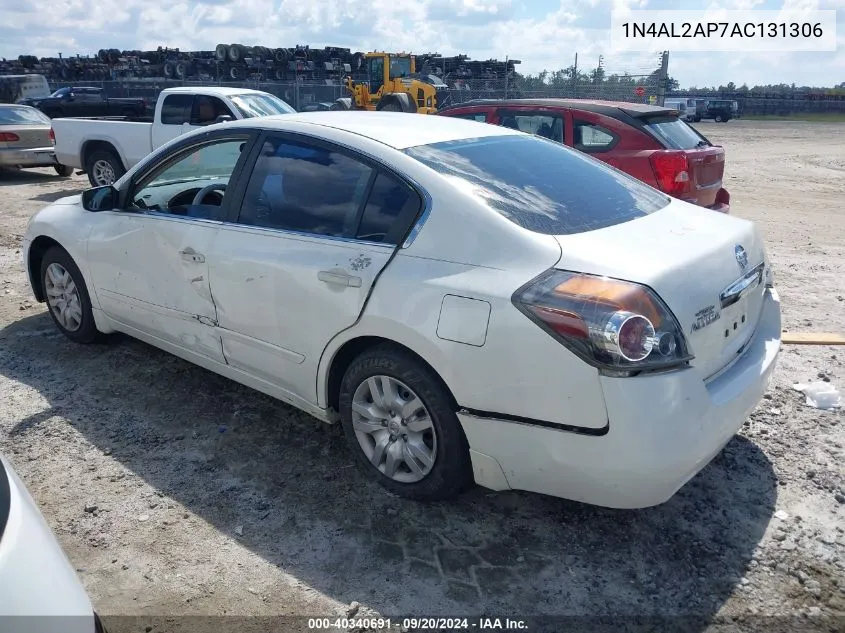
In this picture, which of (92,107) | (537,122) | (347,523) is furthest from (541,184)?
(92,107)

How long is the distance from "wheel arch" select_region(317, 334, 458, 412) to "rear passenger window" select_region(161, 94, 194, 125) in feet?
27.7

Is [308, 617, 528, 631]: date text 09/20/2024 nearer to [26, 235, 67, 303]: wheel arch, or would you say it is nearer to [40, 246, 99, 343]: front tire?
[40, 246, 99, 343]: front tire

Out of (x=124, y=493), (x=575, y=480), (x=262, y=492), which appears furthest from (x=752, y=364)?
(x=124, y=493)

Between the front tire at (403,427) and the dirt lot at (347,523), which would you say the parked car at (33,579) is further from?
the front tire at (403,427)

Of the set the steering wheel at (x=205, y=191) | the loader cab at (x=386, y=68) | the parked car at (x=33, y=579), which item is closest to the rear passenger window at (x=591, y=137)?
the steering wheel at (x=205, y=191)

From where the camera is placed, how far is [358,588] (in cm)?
270

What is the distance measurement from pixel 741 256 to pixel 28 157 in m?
13.9

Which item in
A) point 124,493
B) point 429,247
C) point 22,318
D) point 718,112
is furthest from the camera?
point 718,112

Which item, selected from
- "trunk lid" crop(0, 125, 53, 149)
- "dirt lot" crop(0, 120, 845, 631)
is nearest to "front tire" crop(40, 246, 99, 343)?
"dirt lot" crop(0, 120, 845, 631)

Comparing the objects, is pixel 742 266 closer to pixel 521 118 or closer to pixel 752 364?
pixel 752 364

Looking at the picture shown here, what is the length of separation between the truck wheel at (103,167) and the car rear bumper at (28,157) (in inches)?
84.4

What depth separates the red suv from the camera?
6895mm

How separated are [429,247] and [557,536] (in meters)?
1.34

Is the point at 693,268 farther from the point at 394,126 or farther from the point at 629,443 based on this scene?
the point at 394,126
